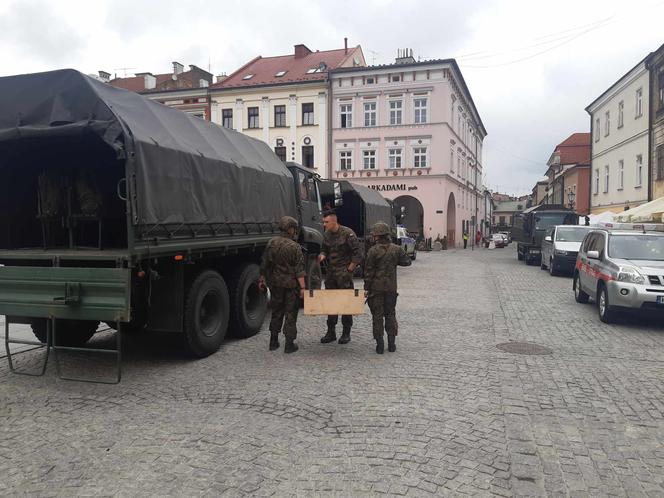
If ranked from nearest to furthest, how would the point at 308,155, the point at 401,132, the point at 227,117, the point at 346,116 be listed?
1. the point at 401,132
2. the point at 346,116
3. the point at 308,155
4. the point at 227,117

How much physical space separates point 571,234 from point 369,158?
2288 centimetres

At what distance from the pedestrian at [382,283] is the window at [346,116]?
34.7 metres

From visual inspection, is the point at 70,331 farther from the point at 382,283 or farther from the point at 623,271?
the point at 623,271

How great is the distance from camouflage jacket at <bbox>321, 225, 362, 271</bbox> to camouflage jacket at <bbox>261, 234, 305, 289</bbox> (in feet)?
2.02

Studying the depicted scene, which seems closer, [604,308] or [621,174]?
[604,308]

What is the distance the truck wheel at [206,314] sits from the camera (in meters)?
6.53

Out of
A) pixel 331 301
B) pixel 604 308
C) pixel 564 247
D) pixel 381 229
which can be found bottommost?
pixel 604 308

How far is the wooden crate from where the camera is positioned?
7180mm

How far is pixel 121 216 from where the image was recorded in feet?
24.4

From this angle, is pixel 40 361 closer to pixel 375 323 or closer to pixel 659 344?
pixel 375 323

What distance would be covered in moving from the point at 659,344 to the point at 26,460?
798cm

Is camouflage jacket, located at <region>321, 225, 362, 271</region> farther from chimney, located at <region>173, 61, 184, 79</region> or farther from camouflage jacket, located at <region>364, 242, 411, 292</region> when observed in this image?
chimney, located at <region>173, 61, 184, 79</region>

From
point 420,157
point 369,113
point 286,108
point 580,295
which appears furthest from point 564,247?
point 286,108

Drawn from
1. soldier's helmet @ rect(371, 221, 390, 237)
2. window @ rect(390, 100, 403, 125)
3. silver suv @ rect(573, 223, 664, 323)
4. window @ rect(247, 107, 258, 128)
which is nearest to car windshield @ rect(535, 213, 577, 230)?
silver suv @ rect(573, 223, 664, 323)
